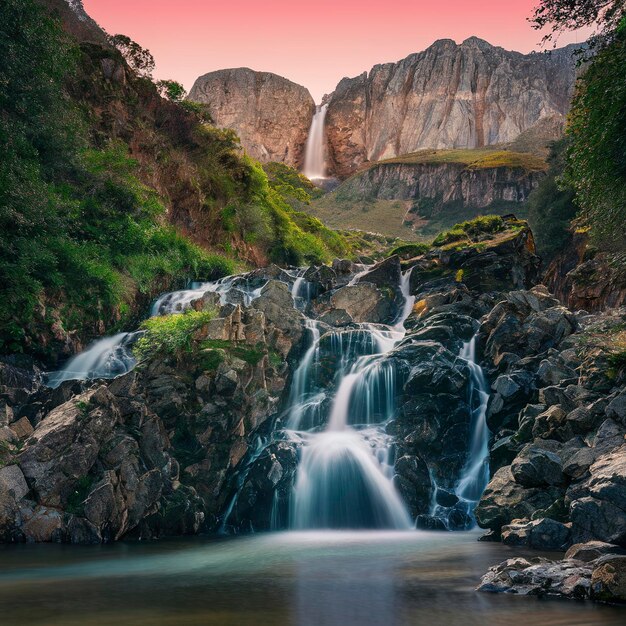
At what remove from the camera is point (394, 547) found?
14.3 metres

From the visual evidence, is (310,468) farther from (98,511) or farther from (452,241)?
(452,241)

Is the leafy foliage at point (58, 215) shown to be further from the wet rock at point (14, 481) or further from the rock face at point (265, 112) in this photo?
the rock face at point (265, 112)

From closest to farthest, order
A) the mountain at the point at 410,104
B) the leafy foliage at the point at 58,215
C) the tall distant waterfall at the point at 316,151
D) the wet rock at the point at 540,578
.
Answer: the wet rock at the point at 540,578
the leafy foliage at the point at 58,215
the mountain at the point at 410,104
the tall distant waterfall at the point at 316,151

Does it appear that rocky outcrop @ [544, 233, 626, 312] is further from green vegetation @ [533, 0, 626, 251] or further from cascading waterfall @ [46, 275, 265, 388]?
cascading waterfall @ [46, 275, 265, 388]

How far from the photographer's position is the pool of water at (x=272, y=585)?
27.8ft

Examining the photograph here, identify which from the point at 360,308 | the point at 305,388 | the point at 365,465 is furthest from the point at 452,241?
the point at 365,465

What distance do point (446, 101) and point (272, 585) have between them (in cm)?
14601

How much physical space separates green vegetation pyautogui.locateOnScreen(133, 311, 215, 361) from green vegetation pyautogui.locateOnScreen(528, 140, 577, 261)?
3013 cm

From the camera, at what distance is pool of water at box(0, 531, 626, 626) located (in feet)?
27.8

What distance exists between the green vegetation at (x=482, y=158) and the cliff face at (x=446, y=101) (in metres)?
17.9

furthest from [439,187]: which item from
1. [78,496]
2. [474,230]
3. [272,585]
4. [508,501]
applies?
[272,585]

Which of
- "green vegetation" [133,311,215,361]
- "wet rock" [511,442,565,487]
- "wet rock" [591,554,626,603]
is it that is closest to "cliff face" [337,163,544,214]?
"green vegetation" [133,311,215,361]

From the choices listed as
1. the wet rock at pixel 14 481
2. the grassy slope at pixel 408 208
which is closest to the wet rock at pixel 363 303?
the wet rock at pixel 14 481

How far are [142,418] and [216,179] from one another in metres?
24.3
